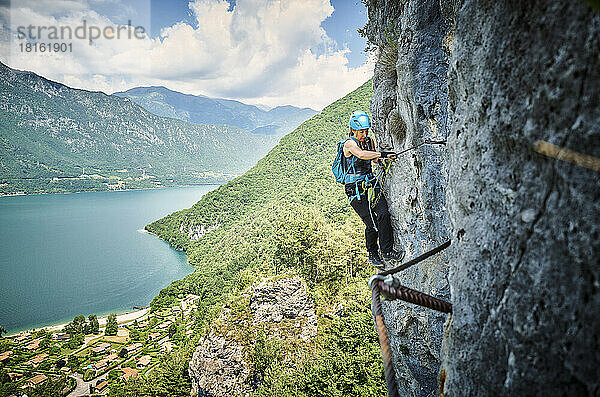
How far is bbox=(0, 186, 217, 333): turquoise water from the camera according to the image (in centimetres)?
6203

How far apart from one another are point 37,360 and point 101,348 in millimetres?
8074

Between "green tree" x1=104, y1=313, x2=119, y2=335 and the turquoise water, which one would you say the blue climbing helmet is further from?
the turquoise water

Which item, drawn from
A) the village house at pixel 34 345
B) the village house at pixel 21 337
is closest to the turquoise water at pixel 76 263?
the village house at pixel 21 337

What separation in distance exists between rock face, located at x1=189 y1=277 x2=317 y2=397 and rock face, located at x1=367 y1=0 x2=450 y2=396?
14.3 metres

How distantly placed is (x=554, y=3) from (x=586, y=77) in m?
0.37

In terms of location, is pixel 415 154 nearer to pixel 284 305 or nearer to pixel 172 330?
pixel 284 305

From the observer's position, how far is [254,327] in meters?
19.3

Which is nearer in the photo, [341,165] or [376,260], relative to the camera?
[341,165]

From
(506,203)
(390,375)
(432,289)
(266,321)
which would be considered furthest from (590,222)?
(266,321)

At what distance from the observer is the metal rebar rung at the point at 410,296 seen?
213cm

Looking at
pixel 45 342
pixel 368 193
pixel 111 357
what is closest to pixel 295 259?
pixel 368 193

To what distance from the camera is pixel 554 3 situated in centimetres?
128

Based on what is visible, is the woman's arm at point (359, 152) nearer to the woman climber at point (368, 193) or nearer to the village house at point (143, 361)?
the woman climber at point (368, 193)

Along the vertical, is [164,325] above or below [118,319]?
below
